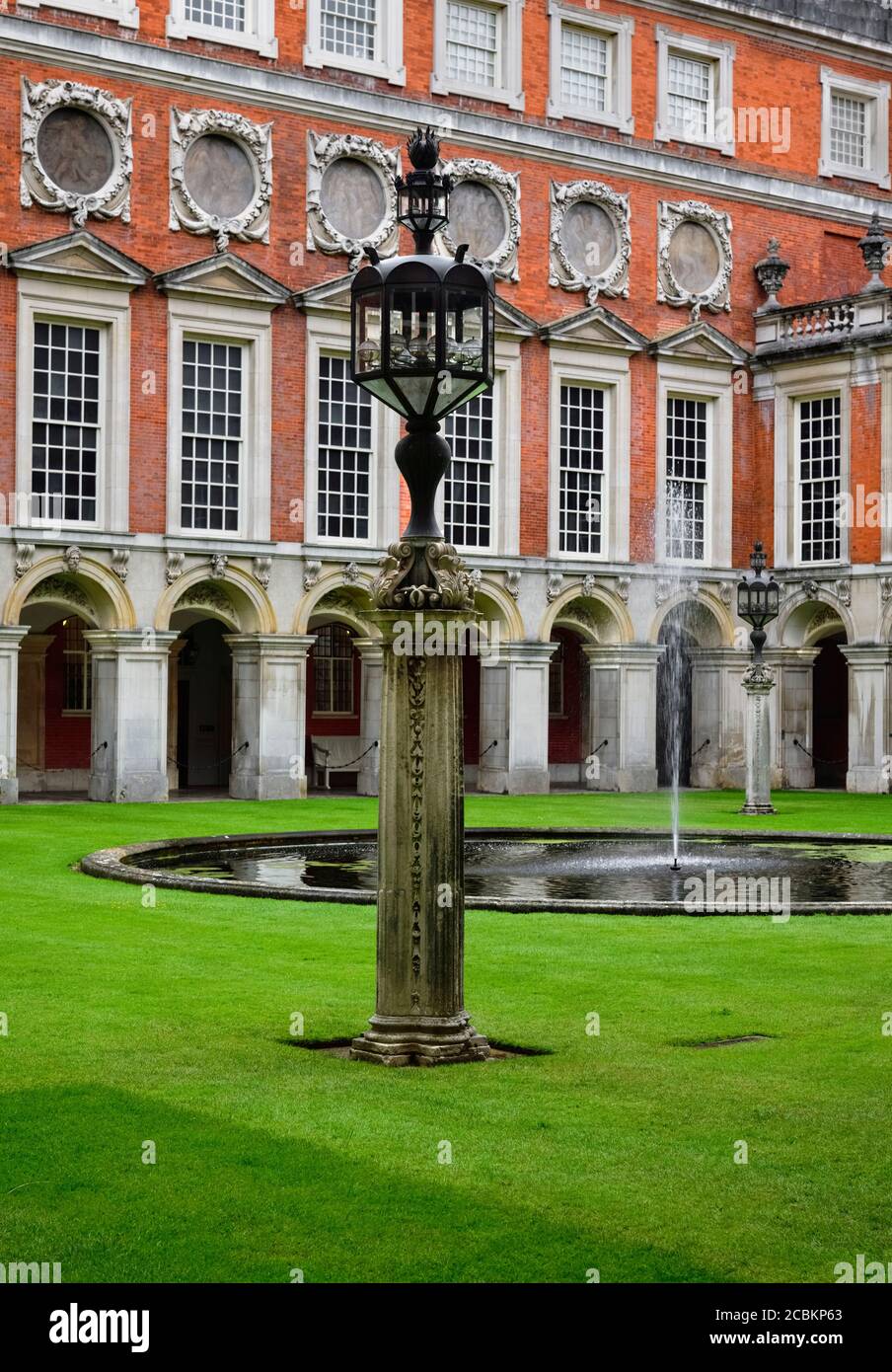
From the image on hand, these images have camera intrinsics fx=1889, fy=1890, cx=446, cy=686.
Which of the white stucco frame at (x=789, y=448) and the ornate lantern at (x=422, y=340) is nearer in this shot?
the ornate lantern at (x=422, y=340)

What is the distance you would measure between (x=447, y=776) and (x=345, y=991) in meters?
2.36

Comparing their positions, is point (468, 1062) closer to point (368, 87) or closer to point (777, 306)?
point (368, 87)

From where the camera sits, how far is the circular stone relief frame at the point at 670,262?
4122cm

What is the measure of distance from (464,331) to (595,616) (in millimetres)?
31350

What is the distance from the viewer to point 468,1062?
9.59 m

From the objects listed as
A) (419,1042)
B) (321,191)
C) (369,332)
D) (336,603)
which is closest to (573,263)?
(321,191)

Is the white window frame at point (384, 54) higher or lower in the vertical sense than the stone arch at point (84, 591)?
higher

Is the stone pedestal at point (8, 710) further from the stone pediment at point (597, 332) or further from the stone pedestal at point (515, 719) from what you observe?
the stone pediment at point (597, 332)

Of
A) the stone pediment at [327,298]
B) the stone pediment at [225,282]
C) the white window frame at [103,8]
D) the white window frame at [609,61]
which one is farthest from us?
the white window frame at [609,61]

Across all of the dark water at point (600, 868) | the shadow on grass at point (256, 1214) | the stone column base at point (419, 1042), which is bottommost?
the dark water at point (600, 868)

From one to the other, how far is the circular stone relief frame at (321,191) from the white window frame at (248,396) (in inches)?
80.9

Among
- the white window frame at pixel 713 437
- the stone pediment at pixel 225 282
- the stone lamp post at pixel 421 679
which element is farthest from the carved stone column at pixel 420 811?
the white window frame at pixel 713 437

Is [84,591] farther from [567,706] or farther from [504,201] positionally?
[567,706]

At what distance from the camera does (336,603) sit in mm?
37812
